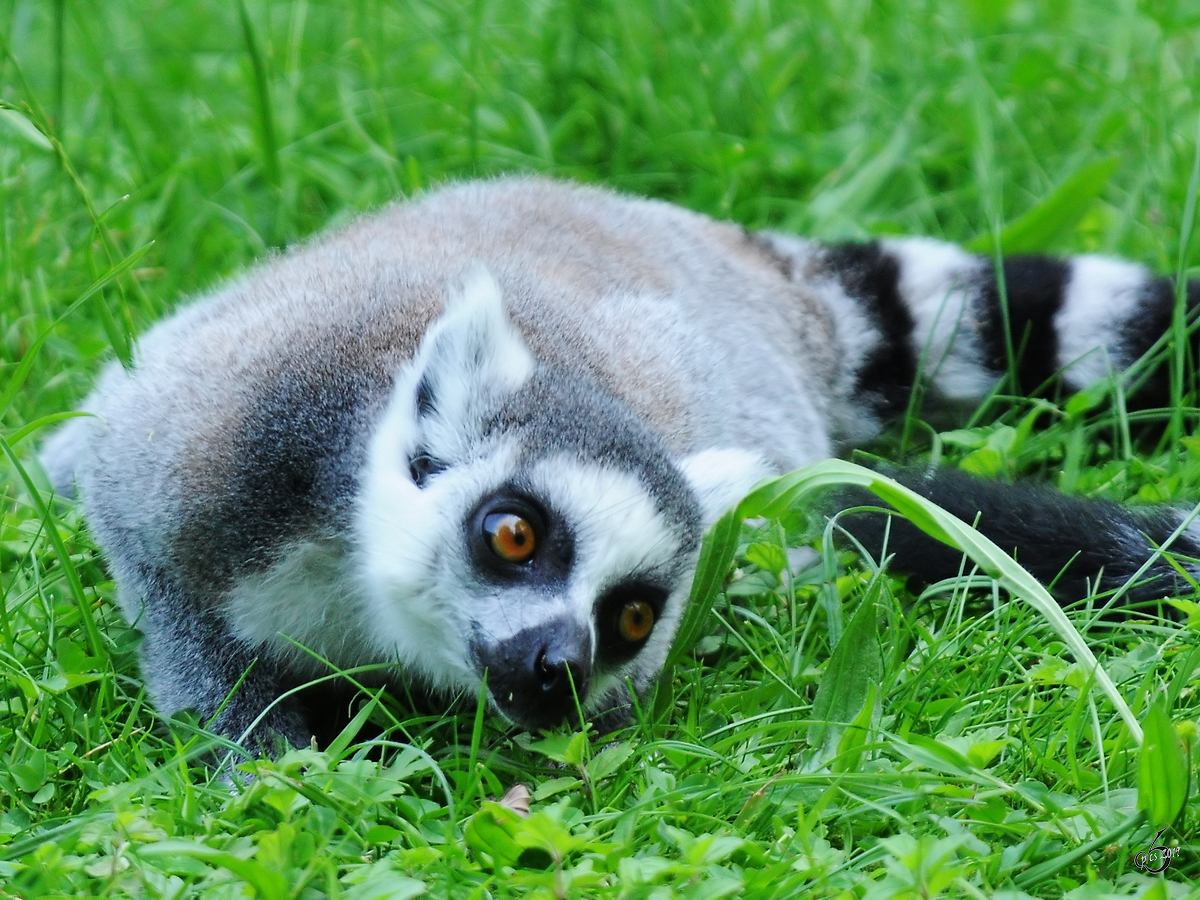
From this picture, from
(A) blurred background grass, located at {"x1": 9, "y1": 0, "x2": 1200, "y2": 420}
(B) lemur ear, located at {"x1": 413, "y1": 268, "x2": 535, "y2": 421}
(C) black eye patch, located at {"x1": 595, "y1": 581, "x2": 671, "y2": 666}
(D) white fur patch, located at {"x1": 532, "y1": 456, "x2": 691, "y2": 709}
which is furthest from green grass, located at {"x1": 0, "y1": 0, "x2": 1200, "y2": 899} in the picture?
(B) lemur ear, located at {"x1": 413, "y1": 268, "x2": 535, "y2": 421}

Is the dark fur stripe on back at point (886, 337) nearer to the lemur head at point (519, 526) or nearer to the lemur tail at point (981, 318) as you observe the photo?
the lemur tail at point (981, 318)

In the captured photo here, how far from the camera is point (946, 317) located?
3.92 meters

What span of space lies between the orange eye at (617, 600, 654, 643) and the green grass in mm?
135

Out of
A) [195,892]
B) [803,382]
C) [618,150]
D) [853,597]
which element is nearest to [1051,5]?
[618,150]

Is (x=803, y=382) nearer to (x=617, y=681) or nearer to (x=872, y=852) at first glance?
(x=617, y=681)

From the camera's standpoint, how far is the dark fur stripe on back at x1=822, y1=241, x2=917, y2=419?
394 cm

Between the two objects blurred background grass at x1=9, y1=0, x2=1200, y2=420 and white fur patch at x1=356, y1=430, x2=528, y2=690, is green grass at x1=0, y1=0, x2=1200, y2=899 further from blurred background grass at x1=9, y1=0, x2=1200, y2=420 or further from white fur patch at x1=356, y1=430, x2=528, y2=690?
white fur patch at x1=356, y1=430, x2=528, y2=690

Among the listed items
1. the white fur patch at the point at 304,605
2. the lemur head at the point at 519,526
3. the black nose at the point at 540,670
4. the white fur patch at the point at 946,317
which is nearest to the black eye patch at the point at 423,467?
the lemur head at the point at 519,526

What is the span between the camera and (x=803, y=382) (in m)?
3.81

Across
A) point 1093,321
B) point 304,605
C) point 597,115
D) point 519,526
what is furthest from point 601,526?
point 597,115

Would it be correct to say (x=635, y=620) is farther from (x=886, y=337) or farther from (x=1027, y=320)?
(x=1027, y=320)

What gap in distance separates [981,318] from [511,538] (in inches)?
85.0

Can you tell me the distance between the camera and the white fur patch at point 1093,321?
12.5 feet

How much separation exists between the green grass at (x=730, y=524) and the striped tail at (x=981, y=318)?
15 centimetres
